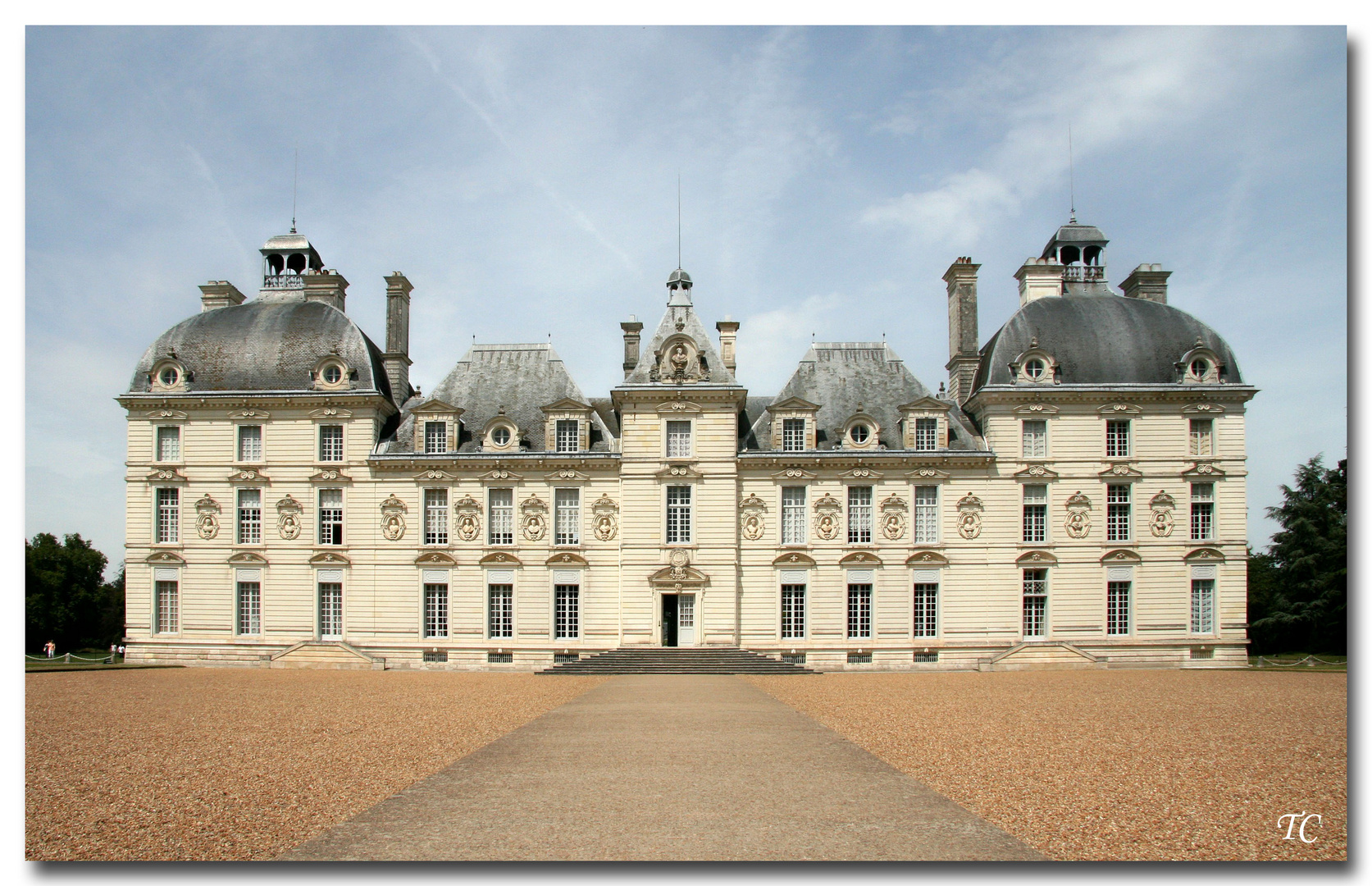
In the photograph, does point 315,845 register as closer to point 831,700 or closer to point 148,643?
point 831,700

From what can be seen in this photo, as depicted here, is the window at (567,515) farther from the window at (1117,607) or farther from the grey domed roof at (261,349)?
the window at (1117,607)

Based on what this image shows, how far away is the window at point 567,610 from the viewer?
30156mm

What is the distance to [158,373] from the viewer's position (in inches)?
1219

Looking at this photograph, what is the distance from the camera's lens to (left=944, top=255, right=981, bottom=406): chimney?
3291 cm

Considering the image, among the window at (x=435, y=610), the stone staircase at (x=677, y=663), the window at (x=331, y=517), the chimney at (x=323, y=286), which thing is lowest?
the stone staircase at (x=677, y=663)

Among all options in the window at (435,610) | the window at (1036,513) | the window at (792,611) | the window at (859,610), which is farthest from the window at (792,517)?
the window at (435,610)

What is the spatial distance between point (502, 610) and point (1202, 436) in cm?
2368

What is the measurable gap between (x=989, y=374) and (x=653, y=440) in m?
11.5

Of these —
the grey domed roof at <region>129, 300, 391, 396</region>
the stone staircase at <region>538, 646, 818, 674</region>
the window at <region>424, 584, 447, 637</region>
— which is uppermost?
the grey domed roof at <region>129, 300, 391, 396</region>

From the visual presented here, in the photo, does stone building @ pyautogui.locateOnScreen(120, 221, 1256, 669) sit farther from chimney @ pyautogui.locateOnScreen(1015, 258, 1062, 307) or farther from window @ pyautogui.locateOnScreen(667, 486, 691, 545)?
chimney @ pyautogui.locateOnScreen(1015, 258, 1062, 307)

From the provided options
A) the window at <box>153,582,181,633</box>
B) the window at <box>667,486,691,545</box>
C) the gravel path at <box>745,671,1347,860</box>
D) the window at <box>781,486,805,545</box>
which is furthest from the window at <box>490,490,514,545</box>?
the gravel path at <box>745,671,1347,860</box>

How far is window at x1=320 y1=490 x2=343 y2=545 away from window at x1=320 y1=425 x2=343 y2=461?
1161mm

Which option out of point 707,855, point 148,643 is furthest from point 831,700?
point 148,643

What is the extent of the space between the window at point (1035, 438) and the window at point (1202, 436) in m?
4.72
